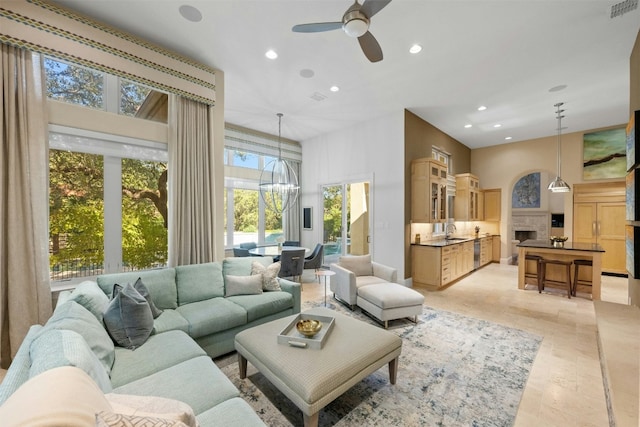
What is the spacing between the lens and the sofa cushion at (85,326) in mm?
1649

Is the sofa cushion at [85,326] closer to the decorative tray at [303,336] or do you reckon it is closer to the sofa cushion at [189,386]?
the sofa cushion at [189,386]

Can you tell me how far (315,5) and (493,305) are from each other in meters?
4.90

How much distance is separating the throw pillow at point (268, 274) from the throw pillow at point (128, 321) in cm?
143

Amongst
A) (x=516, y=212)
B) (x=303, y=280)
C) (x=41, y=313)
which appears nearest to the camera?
(x=41, y=313)

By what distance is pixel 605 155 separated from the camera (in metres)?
6.22

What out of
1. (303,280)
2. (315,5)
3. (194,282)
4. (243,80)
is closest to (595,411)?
(194,282)

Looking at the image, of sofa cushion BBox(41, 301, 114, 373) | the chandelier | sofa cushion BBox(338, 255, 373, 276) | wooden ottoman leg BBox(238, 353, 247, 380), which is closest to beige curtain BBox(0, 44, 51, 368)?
sofa cushion BBox(41, 301, 114, 373)


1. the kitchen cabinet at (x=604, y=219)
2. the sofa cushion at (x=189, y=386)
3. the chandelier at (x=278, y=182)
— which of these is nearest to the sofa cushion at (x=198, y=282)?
the sofa cushion at (x=189, y=386)

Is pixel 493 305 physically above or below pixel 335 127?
below

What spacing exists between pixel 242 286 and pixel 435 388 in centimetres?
230

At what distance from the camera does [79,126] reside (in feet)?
9.75

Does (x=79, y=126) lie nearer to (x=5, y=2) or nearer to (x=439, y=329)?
(x=5, y=2)

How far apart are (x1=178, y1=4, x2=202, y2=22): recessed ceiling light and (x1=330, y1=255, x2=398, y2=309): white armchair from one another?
3628mm

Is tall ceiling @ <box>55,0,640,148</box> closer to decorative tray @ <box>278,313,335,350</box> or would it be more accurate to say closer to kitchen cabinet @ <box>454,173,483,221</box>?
kitchen cabinet @ <box>454,173,483,221</box>
